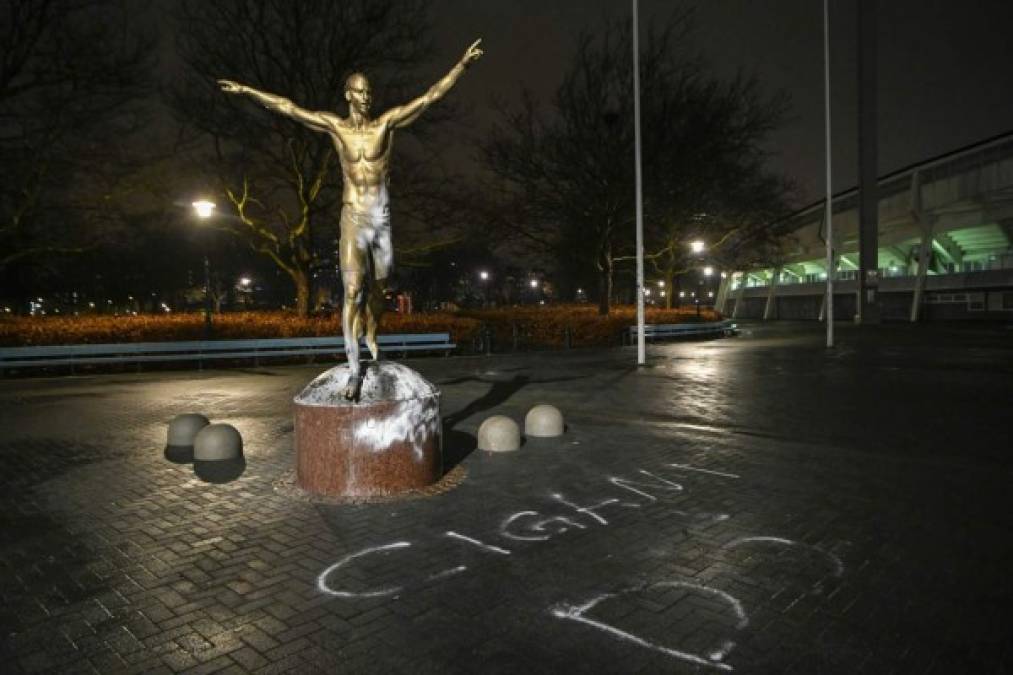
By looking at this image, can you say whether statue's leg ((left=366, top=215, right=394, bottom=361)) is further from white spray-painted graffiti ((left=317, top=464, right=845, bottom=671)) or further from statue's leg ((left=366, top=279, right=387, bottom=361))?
white spray-painted graffiti ((left=317, top=464, right=845, bottom=671))

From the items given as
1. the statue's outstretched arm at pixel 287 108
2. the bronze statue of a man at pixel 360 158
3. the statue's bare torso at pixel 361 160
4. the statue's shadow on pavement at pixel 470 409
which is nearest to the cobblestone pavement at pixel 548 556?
the statue's shadow on pavement at pixel 470 409

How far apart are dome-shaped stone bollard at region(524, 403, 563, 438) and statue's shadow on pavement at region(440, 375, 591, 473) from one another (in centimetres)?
77

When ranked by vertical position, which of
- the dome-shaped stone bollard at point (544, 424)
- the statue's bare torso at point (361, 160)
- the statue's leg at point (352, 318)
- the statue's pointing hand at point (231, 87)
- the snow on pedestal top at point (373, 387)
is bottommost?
the dome-shaped stone bollard at point (544, 424)

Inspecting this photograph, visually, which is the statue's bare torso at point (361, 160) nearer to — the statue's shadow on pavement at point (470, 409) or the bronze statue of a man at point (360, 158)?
the bronze statue of a man at point (360, 158)

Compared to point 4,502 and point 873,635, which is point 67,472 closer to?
point 4,502

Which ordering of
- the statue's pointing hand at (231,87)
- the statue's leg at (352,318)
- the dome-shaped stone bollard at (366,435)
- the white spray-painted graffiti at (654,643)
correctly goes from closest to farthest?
1. the white spray-painted graffiti at (654,643)
2. the dome-shaped stone bollard at (366,435)
3. the statue's leg at (352,318)
4. the statue's pointing hand at (231,87)

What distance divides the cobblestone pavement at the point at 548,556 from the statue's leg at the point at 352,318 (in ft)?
4.31

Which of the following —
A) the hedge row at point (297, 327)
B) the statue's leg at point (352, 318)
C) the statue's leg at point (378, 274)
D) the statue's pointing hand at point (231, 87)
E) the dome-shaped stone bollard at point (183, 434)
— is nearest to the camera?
the statue's leg at point (352, 318)

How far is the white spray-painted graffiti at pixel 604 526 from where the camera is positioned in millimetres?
3623

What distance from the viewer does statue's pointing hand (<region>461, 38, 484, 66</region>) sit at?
6.69 meters

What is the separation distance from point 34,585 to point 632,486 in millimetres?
4880

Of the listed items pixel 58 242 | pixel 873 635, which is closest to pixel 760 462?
pixel 873 635

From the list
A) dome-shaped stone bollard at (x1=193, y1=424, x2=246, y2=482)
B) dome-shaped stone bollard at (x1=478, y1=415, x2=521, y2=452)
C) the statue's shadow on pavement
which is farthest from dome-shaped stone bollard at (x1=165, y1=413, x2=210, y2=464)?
dome-shaped stone bollard at (x1=478, y1=415, x2=521, y2=452)

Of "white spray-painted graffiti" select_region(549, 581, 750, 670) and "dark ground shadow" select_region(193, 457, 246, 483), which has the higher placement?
"dark ground shadow" select_region(193, 457, 246, 483)
